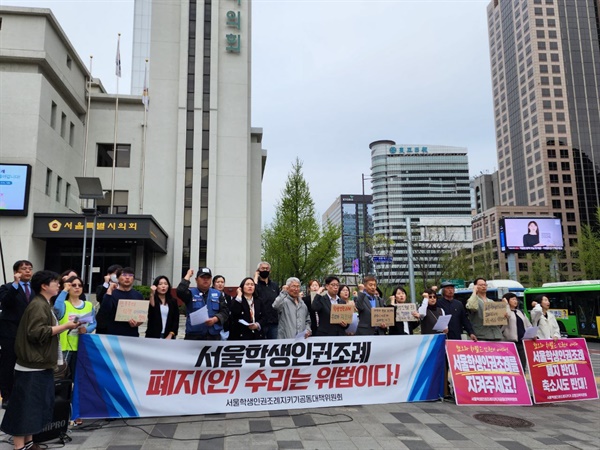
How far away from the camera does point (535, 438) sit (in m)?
5.56

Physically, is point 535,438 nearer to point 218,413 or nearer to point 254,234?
point 218,413

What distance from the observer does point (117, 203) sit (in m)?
33.1

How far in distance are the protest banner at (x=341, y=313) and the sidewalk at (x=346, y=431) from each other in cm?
138

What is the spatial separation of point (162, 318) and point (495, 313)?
572cm

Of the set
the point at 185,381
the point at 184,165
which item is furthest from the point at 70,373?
the point at 184,165

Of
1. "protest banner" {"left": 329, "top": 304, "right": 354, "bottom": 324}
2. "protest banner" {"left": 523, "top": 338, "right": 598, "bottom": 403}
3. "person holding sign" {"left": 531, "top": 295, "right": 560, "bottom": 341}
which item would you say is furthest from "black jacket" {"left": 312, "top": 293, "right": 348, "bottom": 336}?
"person holding sign" {"left": 531, "top": 295, "right": 560, "bottom": 341}

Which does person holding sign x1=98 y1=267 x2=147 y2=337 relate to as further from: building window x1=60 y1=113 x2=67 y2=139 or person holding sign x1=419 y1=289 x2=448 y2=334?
building window x1=60 y1=113 x2=67 y2=139

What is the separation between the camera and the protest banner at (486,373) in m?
7.11

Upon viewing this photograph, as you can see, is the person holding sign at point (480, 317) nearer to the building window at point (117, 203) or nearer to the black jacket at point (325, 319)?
the black jacket at point (325, 319)

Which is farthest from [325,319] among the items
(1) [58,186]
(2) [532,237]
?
(2) [532,237]

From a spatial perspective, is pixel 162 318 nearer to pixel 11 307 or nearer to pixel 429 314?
pixel 11 307

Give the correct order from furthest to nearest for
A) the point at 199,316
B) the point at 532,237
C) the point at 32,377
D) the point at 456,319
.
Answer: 1. the point at 532,237
2. the point at 456,319
3. the point at 199,316
4. the point at 32,377

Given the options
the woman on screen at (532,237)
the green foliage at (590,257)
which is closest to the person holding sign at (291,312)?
the woman on screen at (532,237)

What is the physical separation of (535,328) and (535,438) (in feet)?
8.96
